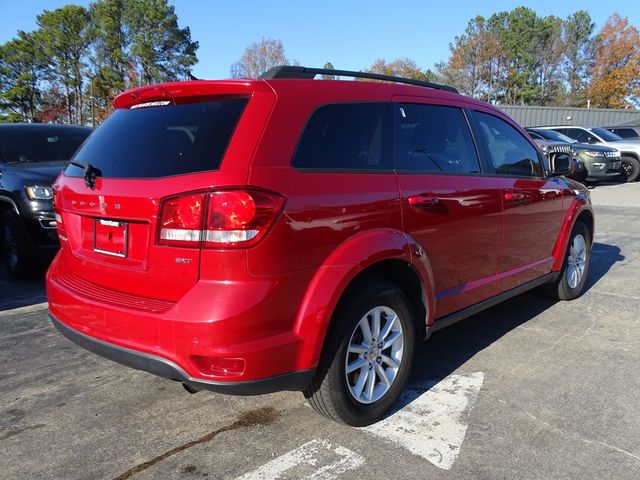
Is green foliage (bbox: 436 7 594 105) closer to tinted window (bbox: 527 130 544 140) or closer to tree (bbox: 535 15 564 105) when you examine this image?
tree (bbox: 535 15 564 105)

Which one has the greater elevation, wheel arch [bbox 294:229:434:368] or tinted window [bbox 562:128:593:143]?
tinted window [bbox 562:128:593:143]

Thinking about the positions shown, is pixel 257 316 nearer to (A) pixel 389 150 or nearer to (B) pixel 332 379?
(B) pixel 332 379

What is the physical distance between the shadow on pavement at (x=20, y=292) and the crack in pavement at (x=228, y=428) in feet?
10.2

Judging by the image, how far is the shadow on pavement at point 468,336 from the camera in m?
3.71

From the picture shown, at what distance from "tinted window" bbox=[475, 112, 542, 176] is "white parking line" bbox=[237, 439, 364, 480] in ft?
7.77

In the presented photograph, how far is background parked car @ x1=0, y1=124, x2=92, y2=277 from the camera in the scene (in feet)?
18.2

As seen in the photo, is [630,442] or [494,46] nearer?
[630,442]

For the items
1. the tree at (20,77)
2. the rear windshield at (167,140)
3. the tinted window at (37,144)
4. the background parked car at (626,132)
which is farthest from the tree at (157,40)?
the rear windshield at (167,140)

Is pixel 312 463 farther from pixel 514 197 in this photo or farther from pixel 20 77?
pixel 20 77

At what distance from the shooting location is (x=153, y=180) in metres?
2.52

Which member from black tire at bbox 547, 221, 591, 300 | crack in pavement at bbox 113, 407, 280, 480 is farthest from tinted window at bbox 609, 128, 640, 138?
crack in pavement at bbox 113, 407, 280, 480

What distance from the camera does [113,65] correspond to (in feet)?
163

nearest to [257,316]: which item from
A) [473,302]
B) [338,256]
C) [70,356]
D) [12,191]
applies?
[338,256]

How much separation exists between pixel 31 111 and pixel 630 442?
59.8 m
